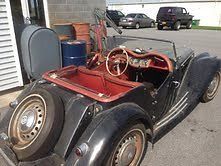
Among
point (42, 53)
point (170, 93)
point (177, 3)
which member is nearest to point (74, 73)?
point (170, 93)

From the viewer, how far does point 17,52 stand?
580 centimetres

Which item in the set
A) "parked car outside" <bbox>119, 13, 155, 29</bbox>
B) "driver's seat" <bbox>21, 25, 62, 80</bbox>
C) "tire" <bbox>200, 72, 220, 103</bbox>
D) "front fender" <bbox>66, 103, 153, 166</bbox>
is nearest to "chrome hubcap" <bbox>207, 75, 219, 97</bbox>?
"tire" <bbox>200, 72, 220, 103</bbox>

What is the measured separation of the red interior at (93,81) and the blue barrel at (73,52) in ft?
7.77

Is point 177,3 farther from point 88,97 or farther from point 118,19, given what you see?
point 88,97

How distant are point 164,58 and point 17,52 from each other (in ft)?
11.8

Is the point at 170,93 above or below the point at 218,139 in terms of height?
above

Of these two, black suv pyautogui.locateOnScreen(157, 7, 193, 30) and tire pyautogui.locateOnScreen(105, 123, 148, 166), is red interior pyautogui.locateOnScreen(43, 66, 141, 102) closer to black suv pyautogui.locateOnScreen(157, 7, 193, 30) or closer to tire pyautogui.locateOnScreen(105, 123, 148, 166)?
tire pyautogui.locateOnScreen(105, 123, 148, 166)

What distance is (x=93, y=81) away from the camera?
365cm

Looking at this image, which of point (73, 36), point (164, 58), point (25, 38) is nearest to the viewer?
point (164, 58)

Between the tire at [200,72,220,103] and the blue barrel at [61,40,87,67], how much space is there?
294 cm

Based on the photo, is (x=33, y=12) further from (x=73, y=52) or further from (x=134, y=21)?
(x=134, y=21)

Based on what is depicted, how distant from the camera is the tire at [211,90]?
486 cm

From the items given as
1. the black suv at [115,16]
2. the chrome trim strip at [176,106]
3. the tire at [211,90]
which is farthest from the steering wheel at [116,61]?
the black suv at [115,16]

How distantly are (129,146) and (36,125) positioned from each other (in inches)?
41.2
